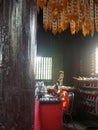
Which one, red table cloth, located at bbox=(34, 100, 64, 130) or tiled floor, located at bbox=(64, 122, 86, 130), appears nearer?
red table cloth, located at bbox=(34, 100, 64, 130)

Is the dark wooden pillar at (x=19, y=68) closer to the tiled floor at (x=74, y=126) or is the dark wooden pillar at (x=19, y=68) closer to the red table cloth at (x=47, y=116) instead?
the red table cloth at (x=47, y=116)

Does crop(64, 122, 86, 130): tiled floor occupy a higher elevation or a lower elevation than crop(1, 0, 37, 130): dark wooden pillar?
lower

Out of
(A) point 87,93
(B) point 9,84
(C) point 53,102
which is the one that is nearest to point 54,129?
(C) point 53,102

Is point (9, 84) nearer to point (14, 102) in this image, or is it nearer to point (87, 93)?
point (14, 102)

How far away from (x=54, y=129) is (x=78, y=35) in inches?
318

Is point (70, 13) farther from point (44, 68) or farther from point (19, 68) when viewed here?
point (19, 68)

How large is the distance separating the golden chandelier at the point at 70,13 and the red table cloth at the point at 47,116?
11.9 feet

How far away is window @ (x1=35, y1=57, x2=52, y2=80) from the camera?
14.1 meters

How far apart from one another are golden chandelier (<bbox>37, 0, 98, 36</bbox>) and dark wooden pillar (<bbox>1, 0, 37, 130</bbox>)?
290 inches

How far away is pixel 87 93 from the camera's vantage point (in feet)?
36.0

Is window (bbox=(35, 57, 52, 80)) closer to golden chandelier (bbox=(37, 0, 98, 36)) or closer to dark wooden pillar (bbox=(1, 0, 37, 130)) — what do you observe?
golden chandelier (bbox=(37, 0, 98, 36))

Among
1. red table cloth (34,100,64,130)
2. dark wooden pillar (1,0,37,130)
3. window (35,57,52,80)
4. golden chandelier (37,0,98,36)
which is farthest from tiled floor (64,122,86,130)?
dark wooden pillar (1,0,37,130)

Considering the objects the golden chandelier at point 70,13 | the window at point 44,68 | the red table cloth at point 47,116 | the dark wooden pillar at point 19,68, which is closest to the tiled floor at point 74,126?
the red table cloth at point 47,116

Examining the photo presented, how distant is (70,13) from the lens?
959cm
